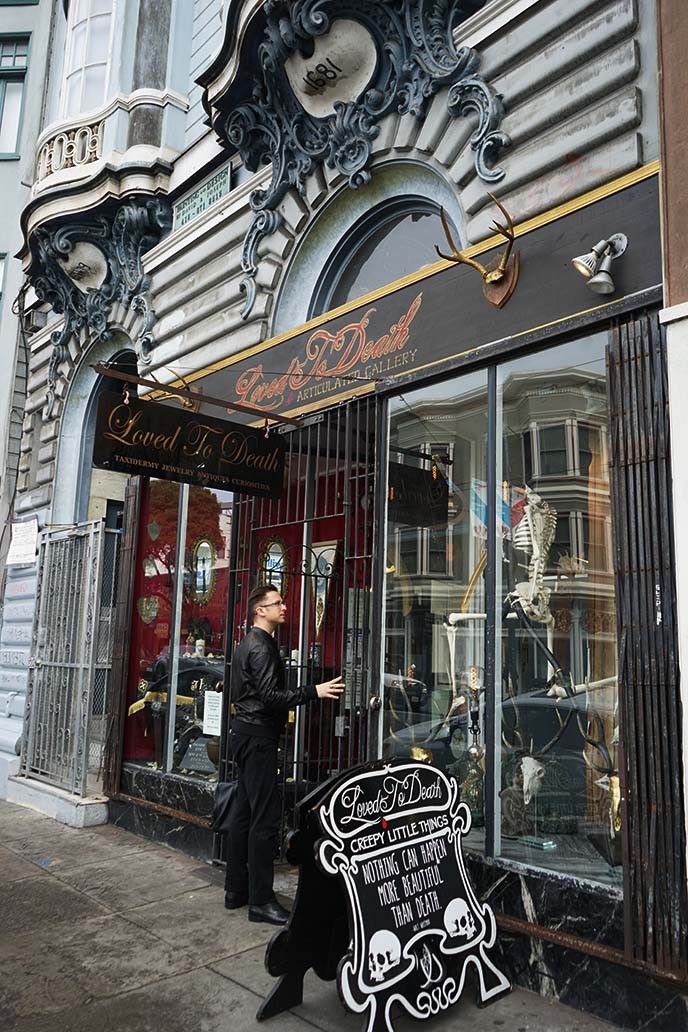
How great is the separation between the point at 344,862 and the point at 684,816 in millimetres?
1555

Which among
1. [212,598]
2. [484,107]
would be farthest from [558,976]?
[484,107]

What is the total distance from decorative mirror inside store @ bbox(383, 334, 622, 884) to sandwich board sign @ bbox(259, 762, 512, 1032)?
637 millimetres

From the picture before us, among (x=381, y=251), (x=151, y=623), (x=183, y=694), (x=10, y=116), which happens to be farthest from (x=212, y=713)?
(x=10, y=116)

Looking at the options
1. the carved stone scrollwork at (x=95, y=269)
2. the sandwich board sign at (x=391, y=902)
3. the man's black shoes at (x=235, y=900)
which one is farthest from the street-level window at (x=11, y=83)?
the sandwich board sign at (x=391, y=902)

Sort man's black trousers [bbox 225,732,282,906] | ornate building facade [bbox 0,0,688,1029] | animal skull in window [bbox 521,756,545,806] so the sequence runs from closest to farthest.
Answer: ornate building facade [bbox 0,0,688,1029] → animal skull in window [bbox 521,756,545,806] → man's black trousers [bbox 225,732,282,906]

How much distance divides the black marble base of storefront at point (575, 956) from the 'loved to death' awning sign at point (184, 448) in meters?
3.28

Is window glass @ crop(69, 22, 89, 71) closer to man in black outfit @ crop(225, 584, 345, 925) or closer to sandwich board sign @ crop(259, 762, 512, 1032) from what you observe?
man in black outfit @ crop(225, 584, 345, 925)

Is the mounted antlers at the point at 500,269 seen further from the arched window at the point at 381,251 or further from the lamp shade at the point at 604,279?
the arched window at the point at 381,251

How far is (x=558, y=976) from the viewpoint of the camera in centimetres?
414

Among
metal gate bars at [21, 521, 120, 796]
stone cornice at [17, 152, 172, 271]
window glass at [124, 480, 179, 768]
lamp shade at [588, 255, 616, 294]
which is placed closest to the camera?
lamp shade at [588, 255, 616, 294]

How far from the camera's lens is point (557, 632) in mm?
4867

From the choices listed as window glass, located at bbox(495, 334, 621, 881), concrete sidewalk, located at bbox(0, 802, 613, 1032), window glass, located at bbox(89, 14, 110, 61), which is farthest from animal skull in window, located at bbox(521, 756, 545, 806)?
window glass, located at bbox(89, 14, 110, 61)

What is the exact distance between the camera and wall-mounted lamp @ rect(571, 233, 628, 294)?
4.34m

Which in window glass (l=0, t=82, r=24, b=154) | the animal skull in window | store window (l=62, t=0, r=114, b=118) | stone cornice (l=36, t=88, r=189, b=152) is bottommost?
the animal skull in window
